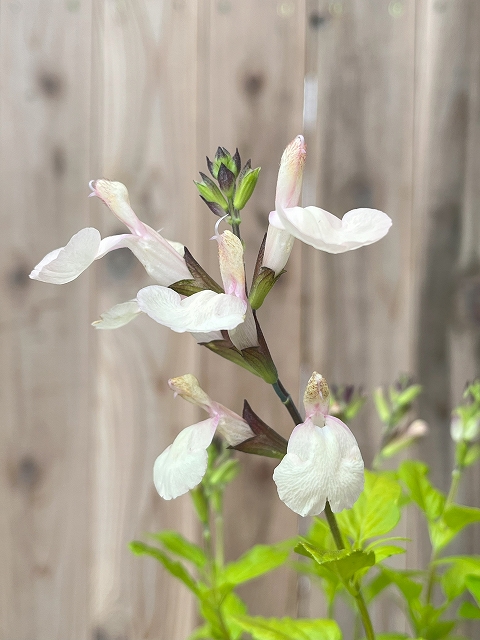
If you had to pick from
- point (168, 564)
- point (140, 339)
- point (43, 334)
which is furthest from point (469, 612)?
point (43, 334)

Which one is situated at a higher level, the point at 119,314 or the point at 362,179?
the point at 362,179

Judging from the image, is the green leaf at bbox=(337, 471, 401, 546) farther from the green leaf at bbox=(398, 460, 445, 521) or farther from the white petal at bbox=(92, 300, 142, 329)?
the white petal at bbox=(92, 300, 142, 329)

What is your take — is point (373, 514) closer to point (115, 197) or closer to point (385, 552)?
point (385, 552)

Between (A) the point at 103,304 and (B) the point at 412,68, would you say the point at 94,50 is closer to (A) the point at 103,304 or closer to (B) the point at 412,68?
(A) the point at 103,304

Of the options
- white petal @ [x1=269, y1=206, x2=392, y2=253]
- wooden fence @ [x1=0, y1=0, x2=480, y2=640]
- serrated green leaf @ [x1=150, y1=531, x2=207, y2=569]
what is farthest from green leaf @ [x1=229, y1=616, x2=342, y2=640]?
wooden fence @ [x1=0, y1=0, x2=480, y2=640]

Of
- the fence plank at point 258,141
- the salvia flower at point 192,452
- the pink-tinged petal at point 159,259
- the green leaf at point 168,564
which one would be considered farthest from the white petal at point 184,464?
the fence plank at point 258,141

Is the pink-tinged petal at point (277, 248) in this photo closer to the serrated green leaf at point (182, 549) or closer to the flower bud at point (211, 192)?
the flower bud at point (211, 192)
